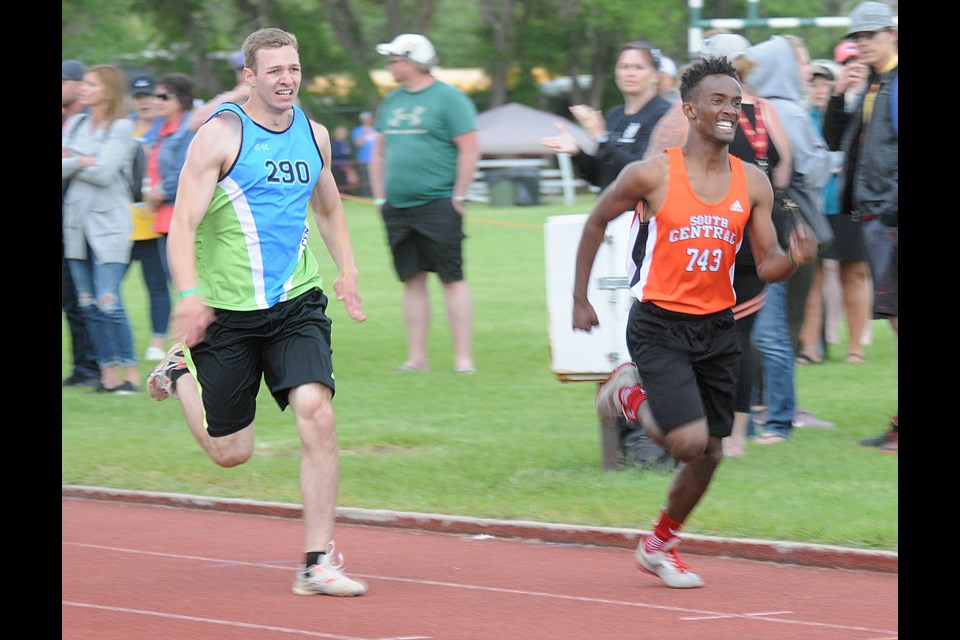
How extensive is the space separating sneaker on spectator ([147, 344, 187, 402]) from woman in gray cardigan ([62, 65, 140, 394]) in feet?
13.3

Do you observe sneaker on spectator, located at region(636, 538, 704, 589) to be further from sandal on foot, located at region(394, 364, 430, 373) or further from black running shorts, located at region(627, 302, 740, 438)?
sandal on foot, located at region(394, 364, 430, 373)

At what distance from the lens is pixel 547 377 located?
1208 cm

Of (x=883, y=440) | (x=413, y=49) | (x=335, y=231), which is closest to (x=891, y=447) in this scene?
(x=883, y=440)

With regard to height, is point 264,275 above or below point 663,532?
above

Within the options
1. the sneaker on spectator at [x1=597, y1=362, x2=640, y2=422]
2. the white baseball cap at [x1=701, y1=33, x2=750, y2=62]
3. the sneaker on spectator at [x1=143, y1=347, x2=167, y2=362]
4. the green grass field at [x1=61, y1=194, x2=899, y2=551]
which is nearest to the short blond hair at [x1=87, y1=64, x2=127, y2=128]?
the green grass field at [x1=61, y1=194, x2=899, y2=551]

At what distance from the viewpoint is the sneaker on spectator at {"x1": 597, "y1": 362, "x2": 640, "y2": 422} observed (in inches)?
262

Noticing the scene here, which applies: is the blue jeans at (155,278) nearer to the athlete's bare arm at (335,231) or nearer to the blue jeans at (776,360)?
the blue jeans at (776,360)

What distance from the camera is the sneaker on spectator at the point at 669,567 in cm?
637

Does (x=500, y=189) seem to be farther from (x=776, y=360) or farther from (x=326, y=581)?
(x=326, y=581)

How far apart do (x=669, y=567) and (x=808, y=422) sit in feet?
12.0

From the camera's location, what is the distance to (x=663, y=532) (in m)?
6.41

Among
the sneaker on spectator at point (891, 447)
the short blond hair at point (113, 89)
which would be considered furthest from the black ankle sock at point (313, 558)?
the short blond hair at point (113, 89)
